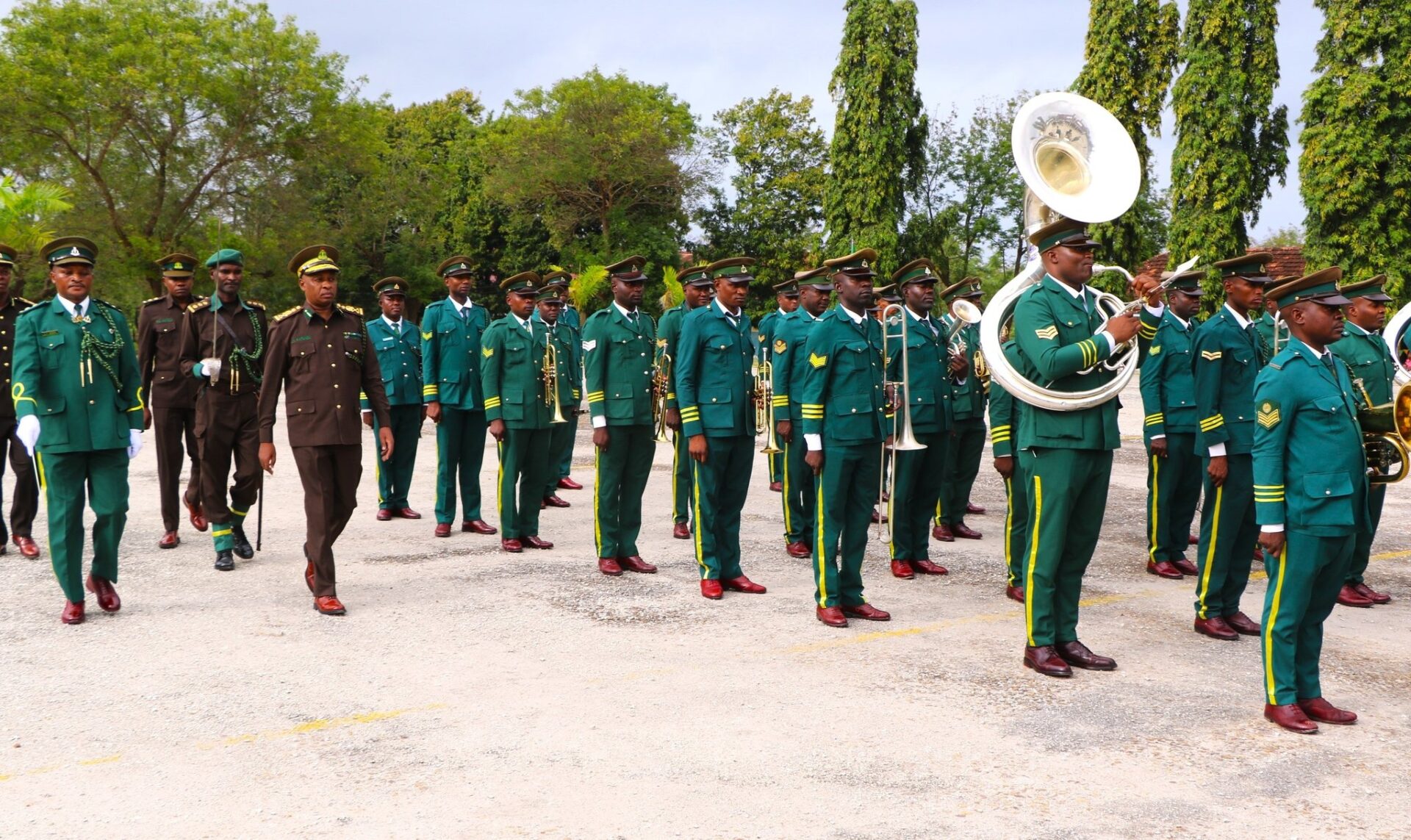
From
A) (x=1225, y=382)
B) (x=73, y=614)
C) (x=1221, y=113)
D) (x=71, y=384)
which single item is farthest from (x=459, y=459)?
(x=1221, y=113)

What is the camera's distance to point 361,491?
12.8 metres

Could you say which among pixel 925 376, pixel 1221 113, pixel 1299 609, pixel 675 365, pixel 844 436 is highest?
pixel 1221 113

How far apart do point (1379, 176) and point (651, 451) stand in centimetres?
3237

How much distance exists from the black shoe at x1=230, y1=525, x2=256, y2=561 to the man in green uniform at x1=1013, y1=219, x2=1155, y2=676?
590 centimetres

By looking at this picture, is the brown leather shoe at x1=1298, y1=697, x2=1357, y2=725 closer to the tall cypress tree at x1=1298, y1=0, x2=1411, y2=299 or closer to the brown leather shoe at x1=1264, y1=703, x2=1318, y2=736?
the brown leather shoe at x1=1264, y1=703, x2=1318, y2=736

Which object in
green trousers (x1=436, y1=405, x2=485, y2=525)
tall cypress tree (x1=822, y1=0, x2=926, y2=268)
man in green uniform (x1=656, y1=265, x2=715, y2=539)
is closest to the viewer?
man in green uniform (x1=656, y1=265, x2=715, y2=539)

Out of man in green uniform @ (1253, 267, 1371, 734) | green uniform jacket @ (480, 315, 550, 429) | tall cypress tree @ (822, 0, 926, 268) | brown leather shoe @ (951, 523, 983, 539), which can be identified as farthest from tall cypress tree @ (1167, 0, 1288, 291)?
man in green uniform @ (1253, 267, 1371, 734)

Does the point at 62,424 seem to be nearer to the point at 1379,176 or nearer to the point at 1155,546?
the point at 1155,546

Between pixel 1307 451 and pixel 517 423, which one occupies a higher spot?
pixel 517 423

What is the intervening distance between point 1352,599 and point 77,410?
27.3 feet

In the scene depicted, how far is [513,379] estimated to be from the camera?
972 centimetres

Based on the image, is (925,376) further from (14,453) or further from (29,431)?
(14,453)

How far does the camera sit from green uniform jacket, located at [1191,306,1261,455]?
7410mm

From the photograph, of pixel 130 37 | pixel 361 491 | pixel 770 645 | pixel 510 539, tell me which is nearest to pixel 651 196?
pixel 130 37
